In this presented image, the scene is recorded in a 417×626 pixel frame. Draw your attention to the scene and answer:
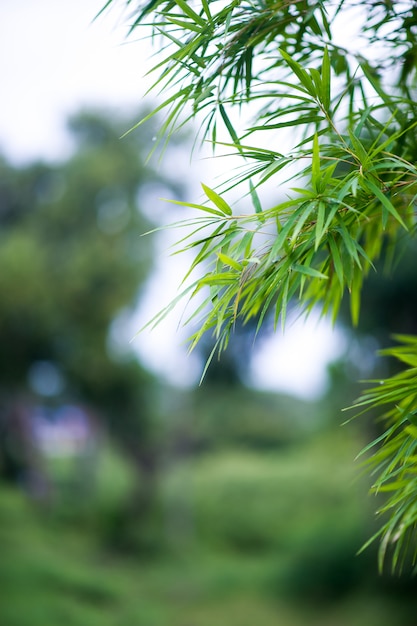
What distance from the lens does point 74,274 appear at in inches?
309

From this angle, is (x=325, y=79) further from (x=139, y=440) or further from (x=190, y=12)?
(x=139, y=440)

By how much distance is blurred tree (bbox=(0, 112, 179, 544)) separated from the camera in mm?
7750

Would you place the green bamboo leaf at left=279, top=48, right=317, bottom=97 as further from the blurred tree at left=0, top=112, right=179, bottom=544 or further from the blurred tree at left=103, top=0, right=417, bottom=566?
the blurred tree at left=0, top=112, right=179, bottom=544

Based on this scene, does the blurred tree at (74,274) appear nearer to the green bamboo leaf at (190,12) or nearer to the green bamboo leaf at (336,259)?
the green bamboo leaf at (190,12)

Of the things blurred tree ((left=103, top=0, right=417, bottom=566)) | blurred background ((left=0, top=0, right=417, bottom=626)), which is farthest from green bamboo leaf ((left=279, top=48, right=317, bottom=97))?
blurred background ((left=0, top=0, right=417, bottom=626))

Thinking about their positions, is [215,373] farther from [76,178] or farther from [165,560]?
[76,178]

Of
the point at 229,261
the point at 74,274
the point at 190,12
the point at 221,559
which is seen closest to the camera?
the point at 229,261

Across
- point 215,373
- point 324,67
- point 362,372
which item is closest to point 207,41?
point 324,67

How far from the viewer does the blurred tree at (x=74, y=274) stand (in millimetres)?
7750

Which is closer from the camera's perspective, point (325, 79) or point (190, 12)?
point (325, 79)

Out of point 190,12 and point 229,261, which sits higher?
point 190,12

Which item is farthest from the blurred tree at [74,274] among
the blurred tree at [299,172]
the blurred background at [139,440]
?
the blurred tree at [299,172]

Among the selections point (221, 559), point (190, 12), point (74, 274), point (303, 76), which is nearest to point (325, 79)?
point (303, 76)

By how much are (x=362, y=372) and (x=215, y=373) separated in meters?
4.10
